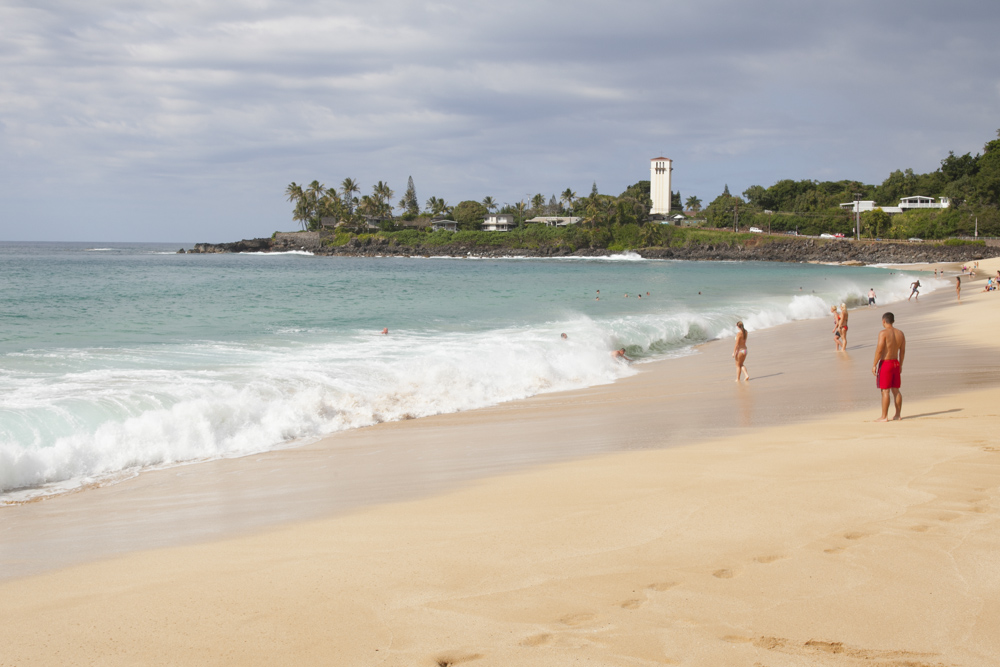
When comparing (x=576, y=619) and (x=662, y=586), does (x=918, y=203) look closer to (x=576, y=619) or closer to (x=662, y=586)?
(x=662, y=586)

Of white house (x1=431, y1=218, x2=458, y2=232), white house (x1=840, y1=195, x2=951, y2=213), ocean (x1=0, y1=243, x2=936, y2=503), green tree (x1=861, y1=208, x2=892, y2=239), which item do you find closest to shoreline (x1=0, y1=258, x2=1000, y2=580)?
ocean (x1=0, y1=243, x2=936, y2=503)

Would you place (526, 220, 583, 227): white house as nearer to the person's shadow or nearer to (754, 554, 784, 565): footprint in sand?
the person's shadow

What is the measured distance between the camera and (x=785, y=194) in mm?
132000

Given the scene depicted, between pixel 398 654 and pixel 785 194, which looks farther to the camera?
pixel 785 194

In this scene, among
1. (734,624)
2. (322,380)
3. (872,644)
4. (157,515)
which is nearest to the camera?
(872,644)

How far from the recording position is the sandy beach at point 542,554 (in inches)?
135

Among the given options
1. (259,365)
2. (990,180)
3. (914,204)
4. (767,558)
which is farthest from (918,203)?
(767,558)

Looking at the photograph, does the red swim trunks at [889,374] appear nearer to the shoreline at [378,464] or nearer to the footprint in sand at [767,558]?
the shoreline at [378,464]

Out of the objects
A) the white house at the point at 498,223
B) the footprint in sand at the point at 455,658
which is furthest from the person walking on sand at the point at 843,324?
the white house at the point at 498,223

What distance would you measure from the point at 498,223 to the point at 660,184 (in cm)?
4013

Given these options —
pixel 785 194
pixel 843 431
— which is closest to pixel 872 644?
pixel 843 431

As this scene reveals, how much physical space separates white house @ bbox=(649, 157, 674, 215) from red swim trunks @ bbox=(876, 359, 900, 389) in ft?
464

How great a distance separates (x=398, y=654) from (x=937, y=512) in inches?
163

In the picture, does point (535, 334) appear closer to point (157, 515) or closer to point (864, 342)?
point (864, 342)
